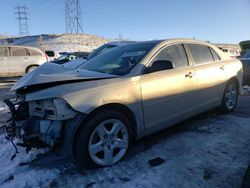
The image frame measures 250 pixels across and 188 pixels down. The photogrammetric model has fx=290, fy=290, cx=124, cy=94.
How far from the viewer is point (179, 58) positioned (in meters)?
4.66

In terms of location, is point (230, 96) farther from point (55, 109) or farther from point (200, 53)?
point (55, 109)

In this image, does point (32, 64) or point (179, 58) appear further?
point (32, 64)

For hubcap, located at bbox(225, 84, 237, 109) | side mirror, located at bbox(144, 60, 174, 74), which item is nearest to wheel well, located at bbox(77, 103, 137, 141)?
side mirror, located at bbox(144, 60, 174, 74)

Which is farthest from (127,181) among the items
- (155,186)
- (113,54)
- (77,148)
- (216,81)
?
(216,81)

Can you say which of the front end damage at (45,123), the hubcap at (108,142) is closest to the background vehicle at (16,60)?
the front end damage at (45,123)

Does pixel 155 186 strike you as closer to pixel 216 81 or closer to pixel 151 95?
pixel 151 95

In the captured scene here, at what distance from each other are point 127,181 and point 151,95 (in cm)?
123

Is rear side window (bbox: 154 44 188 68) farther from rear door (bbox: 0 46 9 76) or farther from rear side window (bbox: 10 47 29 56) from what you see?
rear door (bbox: 0 46 9 76)

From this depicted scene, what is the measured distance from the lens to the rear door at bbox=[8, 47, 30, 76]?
14.3 meters

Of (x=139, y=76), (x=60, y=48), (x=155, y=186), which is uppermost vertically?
(x=60, y=48)

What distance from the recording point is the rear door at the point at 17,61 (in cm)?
1431

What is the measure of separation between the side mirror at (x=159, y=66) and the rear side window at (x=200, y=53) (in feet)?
2.69

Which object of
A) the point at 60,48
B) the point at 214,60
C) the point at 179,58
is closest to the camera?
the point at 179,58

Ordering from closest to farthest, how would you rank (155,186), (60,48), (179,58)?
(155,186) < (179,58) < (60,48)
